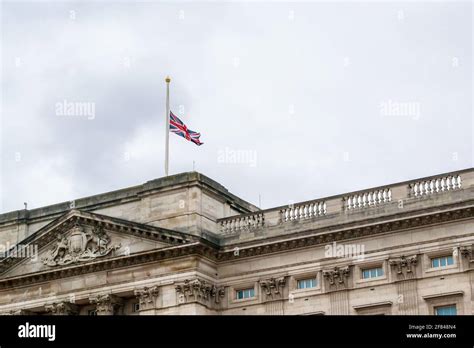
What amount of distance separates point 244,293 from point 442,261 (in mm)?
10795

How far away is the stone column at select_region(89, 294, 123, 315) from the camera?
53.0 meters

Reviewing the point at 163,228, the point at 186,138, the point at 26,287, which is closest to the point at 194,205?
the point at 163,228

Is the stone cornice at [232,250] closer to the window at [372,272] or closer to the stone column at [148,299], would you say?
the stone column at [148,299]

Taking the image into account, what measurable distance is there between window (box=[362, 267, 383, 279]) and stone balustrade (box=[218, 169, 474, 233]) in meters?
3.01

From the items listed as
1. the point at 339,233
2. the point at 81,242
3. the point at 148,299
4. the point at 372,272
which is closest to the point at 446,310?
the point at 372,272

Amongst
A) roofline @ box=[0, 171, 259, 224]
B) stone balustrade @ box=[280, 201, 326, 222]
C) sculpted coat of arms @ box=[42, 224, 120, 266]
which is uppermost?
roofline @ box=[0, 171, 259, 224]

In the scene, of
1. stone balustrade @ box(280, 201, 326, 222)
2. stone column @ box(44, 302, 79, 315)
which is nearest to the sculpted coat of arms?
stone column @ box(44, 302, 79, 315)

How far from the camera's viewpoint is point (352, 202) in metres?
50.5

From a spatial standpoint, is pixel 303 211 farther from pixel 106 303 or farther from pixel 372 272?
pixel 106 303

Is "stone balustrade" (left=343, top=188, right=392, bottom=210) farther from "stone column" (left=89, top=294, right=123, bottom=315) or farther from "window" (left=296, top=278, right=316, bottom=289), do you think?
"stone column" (left=89, top=294, right=123, bottom=315)

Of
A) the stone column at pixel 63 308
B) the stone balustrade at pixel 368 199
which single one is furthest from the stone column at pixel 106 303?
the stone balustrade at pixel 368 199

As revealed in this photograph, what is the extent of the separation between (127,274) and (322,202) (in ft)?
36.6

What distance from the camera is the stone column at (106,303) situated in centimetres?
5303
